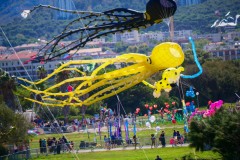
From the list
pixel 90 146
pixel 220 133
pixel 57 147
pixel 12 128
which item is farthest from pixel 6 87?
pixel 220 133

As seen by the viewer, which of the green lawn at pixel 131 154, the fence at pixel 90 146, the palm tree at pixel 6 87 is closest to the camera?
the green lawn at pixel 131 154

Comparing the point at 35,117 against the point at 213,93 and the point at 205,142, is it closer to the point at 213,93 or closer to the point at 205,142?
the point at 213,93

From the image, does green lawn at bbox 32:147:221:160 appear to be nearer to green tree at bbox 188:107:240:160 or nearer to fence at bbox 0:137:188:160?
fence at bbox 0:137:188:160

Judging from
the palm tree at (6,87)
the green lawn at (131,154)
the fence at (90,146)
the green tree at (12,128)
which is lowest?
the green lawn at (131,154)

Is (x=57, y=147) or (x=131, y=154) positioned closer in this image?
(x=131, y=154)

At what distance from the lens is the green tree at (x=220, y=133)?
21453 millimetres

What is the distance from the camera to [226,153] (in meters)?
21.5

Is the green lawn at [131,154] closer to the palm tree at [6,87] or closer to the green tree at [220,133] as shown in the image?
the green tree at [220,133]

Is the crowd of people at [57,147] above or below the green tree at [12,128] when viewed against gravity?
below

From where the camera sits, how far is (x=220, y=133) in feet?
71.4

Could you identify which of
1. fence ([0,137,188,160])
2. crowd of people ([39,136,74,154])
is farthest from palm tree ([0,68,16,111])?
crowd of people ([39,136,74,154])

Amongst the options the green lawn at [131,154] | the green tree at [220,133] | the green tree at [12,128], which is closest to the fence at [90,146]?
the green lawn at [131,154]

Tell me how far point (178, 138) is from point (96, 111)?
34.2m

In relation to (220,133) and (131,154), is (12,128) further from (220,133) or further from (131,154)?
(220,133)
